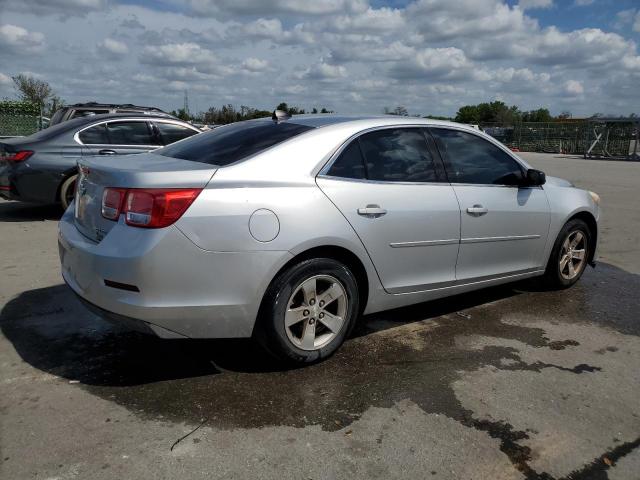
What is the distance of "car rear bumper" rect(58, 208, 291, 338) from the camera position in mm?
3045

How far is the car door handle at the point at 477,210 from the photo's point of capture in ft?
14.3

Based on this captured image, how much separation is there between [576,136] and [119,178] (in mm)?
38314

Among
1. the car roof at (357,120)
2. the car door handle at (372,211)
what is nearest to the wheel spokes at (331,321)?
the car door handle at (372,211)

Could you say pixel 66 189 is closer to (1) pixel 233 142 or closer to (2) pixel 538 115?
(1) pixel 233 142

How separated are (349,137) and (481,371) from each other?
1766 millimetres

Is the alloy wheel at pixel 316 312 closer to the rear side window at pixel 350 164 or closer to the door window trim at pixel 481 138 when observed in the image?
the rear side window at pixel 350 164

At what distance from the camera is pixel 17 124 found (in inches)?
734

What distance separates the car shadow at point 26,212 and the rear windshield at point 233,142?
5343 mm

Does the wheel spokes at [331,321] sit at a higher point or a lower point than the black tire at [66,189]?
lower

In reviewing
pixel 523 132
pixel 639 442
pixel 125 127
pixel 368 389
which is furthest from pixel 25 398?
pixel 523 132

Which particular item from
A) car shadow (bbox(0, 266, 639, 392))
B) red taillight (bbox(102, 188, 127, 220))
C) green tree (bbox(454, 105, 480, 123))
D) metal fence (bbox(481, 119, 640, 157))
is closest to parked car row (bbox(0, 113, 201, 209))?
car shadow (bbox(0, 266, 639, 392))

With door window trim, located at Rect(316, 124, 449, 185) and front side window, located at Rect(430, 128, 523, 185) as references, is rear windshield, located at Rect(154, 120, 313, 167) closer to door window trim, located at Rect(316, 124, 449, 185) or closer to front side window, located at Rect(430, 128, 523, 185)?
door window trim, located at Rect(316, 124, 449, 185)

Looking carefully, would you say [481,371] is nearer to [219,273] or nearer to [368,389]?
[368,389]

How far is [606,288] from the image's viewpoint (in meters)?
5.76
